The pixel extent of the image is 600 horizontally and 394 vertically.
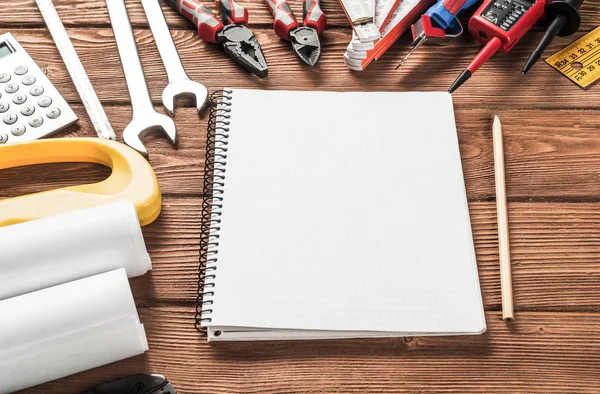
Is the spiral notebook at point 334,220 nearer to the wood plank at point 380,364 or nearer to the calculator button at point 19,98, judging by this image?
the wood plank at point 380,364

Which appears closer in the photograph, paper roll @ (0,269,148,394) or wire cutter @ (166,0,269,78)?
paper roll @ (0,269,148,394)

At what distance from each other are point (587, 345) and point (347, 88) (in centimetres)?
41

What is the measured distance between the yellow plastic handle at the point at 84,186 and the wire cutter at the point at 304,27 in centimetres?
27

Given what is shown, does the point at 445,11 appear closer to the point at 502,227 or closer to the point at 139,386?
the point at 502,227

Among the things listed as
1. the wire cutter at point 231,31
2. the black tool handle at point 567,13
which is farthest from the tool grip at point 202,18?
the black tool handle at point 567,13

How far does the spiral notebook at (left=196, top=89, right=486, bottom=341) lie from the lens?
24.8 inches

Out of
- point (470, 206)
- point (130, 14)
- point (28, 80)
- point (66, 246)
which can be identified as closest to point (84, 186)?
point (66, 246)

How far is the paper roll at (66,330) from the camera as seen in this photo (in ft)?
1.84

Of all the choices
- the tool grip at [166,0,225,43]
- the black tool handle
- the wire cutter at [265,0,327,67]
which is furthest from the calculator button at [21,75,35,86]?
the black tool handle

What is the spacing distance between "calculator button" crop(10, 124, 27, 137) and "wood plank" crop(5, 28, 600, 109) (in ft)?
0.25

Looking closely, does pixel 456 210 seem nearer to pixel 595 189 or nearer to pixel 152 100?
pixel 595 189

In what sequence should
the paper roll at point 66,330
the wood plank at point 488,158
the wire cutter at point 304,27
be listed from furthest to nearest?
the wire cutter at point 304,27 → the wood plank at point 488,158 → the paper roll at point 66,330

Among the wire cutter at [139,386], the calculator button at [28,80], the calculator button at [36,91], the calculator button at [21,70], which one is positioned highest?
the calculator button at [21,70]

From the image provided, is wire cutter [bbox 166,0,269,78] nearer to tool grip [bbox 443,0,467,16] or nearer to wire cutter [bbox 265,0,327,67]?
wire cutter [bbox 265,0,327,67]
